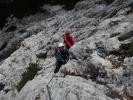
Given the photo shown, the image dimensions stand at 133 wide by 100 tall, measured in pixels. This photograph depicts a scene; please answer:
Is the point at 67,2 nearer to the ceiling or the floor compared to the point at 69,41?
nearer to the floor

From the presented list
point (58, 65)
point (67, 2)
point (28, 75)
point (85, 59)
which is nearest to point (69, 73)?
point (85, 59)

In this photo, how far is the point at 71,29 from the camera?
22.6 meters

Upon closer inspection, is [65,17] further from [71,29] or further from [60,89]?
[60,89]

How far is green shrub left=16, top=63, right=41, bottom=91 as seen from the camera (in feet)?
63.0

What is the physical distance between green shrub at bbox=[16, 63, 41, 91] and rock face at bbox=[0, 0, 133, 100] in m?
0.51

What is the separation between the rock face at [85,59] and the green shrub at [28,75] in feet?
1.66

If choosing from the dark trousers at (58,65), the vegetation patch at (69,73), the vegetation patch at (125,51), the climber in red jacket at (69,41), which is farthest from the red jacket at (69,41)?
the vegetation patch at (125,51)

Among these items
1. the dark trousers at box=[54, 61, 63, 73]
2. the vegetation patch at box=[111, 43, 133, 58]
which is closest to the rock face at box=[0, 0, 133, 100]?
the vegetation patch at box=[111, 43, 133, 58]

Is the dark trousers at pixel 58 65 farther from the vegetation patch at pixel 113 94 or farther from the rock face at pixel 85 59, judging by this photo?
the vegetation patch at pixel 113 94

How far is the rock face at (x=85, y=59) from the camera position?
14.1 m

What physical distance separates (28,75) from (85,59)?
5152 millimetres

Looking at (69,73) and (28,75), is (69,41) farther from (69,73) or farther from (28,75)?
(28,75)

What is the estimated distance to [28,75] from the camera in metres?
19.4

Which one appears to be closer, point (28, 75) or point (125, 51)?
point (125, 51)
